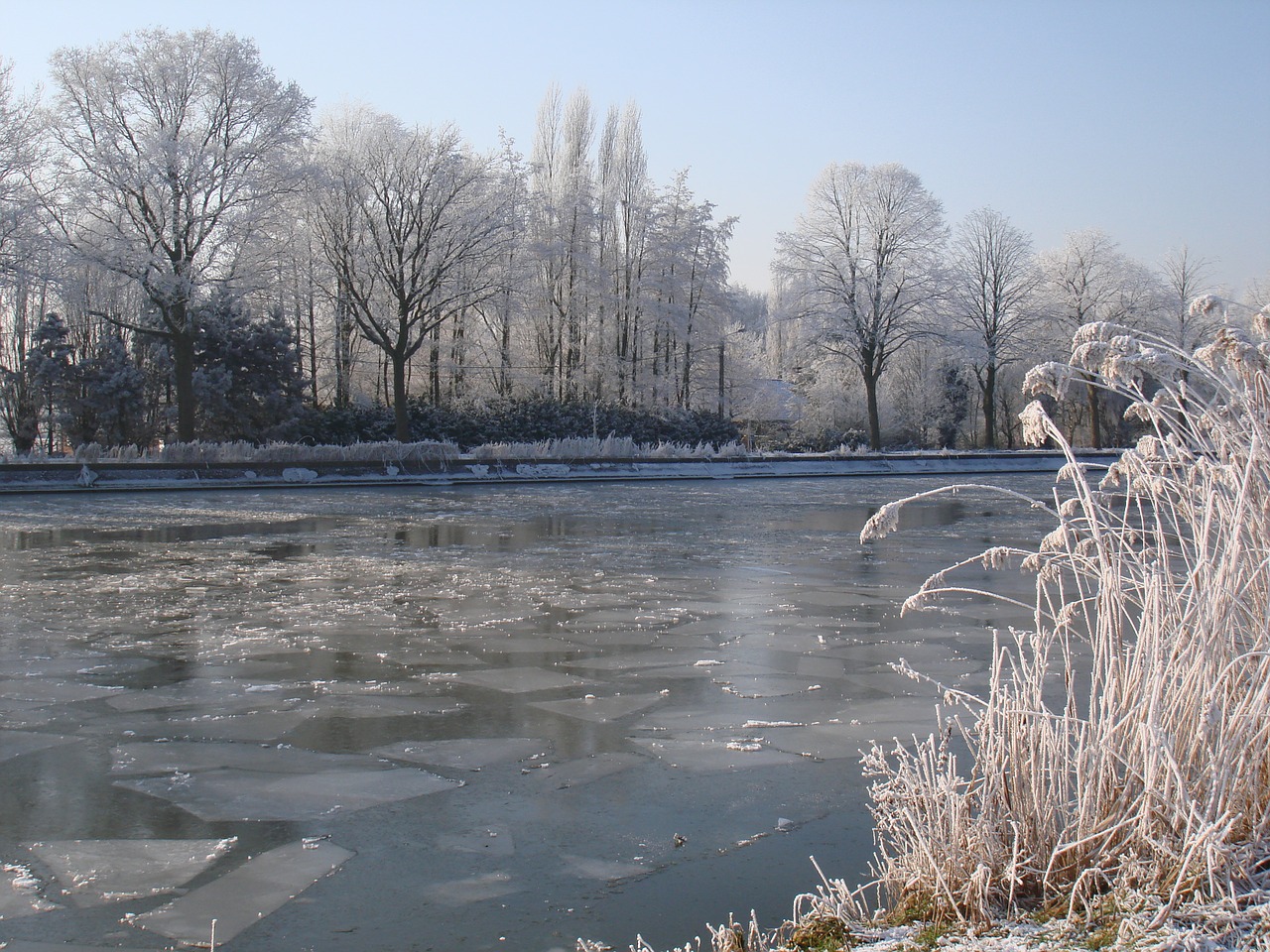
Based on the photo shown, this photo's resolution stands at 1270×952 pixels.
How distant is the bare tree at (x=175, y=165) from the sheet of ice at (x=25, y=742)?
2316 cm

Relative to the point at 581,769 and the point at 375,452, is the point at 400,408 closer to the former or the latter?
the point at 375,452

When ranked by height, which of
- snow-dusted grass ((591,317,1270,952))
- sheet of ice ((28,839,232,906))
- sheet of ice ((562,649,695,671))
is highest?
snow-dusted grass ((591,317,1270,952))

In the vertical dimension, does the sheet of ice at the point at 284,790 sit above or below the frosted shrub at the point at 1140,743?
below

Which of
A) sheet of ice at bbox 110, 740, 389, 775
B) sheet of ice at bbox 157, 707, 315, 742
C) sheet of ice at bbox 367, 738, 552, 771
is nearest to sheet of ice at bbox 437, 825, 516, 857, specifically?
sheet of ice at bbox 367, 738, 552, 771

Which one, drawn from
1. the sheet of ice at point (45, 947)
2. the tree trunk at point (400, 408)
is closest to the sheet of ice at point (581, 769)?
the sheet of ice at point (45, 947)

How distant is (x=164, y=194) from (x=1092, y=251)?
41905 mm

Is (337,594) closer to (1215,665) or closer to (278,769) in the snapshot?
(278,769)

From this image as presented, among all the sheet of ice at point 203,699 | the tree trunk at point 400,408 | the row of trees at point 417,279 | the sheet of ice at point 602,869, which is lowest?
the sheet of ice at point 602,869

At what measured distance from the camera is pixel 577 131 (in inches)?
1777

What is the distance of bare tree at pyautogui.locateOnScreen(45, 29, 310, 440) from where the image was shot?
88.6ft

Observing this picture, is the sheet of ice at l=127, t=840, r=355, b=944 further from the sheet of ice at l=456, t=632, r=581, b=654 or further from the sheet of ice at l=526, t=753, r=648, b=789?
the sheet of ice at l=456, t=632, r=581, b=654

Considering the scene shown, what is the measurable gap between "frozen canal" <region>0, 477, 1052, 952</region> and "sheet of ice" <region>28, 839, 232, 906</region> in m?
0.01

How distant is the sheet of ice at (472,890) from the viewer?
11.3 ft

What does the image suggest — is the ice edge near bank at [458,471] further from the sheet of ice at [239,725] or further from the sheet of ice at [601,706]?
the sheet of ice at [601,706]
